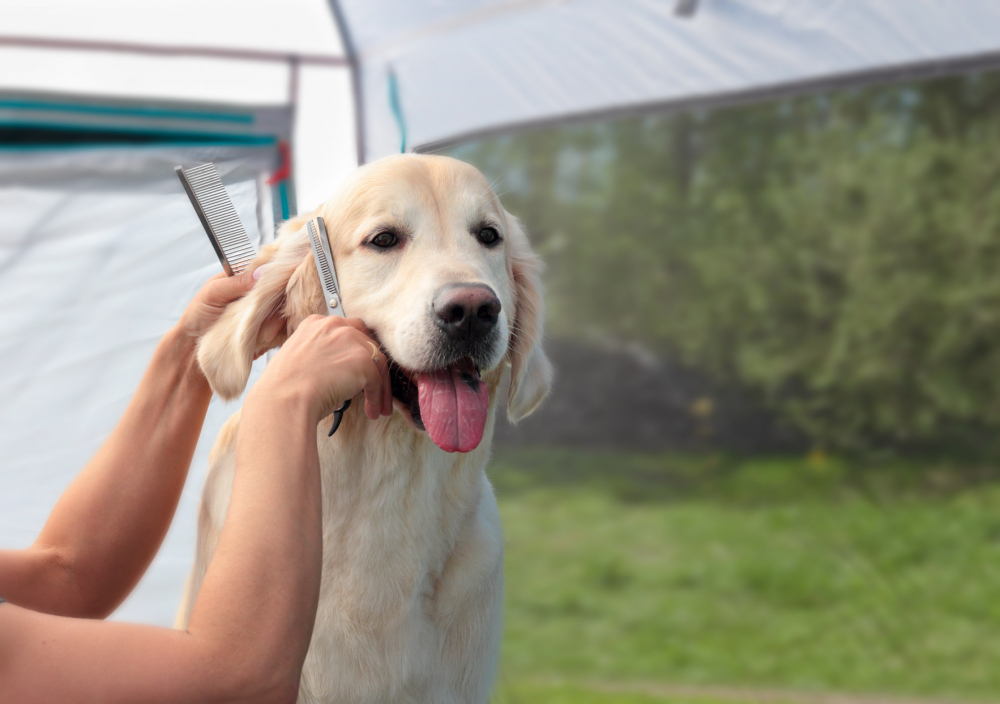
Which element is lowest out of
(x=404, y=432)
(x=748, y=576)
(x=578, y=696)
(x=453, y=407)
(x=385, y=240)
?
(x=748, y=576)

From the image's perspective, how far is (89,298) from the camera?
2150 millimetres

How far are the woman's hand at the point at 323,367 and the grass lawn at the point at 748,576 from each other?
3.35 meters

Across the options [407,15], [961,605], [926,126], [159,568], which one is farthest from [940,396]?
[159,568]

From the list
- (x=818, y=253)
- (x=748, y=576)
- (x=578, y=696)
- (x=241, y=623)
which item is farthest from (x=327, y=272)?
(x=818, y=253)

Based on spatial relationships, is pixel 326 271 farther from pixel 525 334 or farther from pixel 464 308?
pixel 525 334

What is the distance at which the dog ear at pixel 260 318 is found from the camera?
107cm

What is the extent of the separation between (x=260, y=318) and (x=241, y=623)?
0.48 meters

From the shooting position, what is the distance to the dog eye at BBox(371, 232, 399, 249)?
1.15 metres

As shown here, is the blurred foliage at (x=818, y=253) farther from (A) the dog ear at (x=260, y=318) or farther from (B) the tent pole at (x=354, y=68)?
(A) the dog ear at (x=260, y=318)

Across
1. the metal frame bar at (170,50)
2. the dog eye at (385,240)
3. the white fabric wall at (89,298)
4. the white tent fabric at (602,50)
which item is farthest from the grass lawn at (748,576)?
the dog eye at (385,240)

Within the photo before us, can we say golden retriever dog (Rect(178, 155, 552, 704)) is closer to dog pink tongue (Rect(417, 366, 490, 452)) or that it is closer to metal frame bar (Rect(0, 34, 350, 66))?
dog pink tongue (Rect(417, 366, 490, 452))

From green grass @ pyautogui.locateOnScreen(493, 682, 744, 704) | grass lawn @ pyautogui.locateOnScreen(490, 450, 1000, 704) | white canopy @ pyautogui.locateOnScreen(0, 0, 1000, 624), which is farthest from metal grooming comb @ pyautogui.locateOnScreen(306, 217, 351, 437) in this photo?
grass lawn @ pyautogui.locateOnScreen(490, 450, 1000, 704)

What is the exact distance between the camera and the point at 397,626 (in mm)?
1093

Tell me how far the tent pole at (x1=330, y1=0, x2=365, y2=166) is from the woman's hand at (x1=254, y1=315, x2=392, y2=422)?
1622 millimetres
